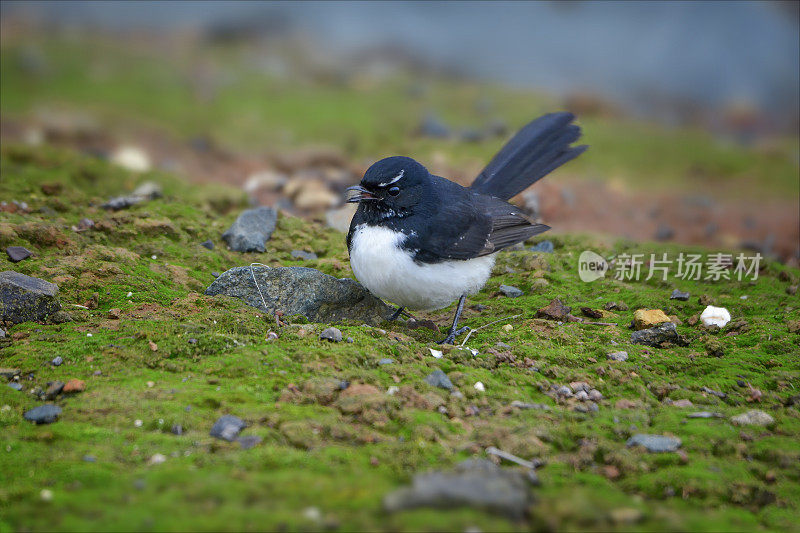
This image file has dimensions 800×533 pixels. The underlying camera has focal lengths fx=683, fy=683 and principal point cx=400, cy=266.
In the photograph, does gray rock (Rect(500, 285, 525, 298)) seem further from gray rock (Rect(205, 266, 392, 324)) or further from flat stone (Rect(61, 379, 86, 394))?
flat stone (Rect(61, 379, 86, 394))

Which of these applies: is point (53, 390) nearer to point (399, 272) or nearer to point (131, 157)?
point (399, 272)

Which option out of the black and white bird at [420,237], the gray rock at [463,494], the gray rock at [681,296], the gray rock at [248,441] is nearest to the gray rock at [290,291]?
the black and white bird at [420,237]

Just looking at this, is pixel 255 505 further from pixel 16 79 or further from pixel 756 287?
pixel 16 79

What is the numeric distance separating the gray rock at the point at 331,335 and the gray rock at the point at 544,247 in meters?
3.46

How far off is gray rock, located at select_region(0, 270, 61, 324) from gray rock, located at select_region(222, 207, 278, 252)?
211 centimetres

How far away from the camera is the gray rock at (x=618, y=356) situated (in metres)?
4.75

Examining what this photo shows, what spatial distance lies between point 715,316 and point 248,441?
4.05 meters

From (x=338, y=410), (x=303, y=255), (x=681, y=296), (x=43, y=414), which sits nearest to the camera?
(x=43, y=414)

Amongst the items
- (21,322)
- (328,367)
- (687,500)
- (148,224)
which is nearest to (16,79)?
(148,224)

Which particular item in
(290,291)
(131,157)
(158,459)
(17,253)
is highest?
(131,157)

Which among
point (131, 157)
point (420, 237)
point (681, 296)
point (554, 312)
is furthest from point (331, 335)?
point (131, 157)

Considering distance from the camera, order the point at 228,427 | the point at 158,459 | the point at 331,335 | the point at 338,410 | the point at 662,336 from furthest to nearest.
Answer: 1. the point at 662,336
2. the point at 331,335
3. the point at 338,410
4. the point at 228,427
5. the point at 158,459

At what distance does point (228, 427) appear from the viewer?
3.35 m

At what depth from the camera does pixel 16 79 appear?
43.7 ft
